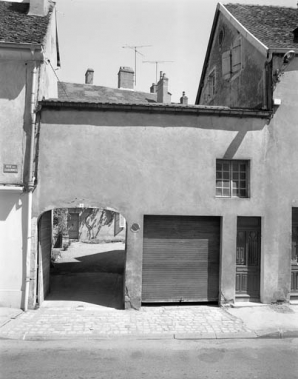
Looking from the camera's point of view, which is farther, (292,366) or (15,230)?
(15,230)

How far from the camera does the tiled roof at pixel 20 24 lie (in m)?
9.05

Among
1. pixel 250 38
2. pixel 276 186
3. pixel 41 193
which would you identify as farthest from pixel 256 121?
pixel 41 193

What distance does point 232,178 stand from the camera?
945 cm

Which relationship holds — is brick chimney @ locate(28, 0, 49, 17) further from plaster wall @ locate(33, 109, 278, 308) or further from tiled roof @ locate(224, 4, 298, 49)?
tiled roof @ locate(224, 4, 298, 49)

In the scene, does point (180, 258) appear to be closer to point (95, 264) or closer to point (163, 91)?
point (95, 264)

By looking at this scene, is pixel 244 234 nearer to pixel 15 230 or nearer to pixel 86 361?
pixel 86 361

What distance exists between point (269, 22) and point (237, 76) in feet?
6.91

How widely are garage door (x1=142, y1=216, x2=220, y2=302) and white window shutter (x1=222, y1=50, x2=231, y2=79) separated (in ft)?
18.7

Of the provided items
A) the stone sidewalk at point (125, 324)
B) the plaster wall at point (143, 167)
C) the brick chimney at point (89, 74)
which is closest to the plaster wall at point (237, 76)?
the plaster wall at point (143, 167)

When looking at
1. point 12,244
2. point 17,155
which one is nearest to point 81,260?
point 12,244

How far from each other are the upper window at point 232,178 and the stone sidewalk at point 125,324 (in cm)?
310

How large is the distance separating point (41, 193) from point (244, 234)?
5.50 m

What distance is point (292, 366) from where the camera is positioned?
18.6 ft

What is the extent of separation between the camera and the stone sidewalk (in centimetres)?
700
